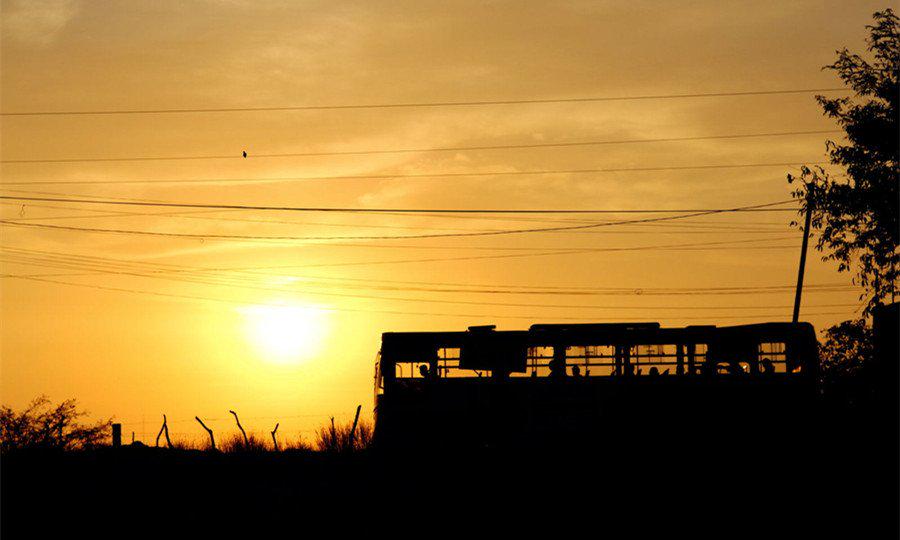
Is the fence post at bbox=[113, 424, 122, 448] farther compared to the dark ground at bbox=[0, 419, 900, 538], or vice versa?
the fence post at bbox=[113, 424, 122, 448]

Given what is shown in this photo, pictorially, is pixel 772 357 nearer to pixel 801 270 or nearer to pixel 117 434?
pixel 801 270

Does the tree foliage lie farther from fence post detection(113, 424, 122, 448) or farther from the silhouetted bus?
fence post detection(113, 424, 122, 448)

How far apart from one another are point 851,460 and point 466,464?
398 inches

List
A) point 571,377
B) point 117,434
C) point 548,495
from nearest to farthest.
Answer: point 548,495, point 571,377, point 117,434

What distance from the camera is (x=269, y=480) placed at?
33.2 meters

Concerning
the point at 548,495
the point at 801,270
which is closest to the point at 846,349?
the point at 801,270

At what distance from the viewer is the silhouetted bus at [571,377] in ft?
112

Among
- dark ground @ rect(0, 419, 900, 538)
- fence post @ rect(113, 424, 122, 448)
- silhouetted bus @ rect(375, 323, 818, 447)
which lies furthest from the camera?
fence post @ rect(113, 424, 122, 448)

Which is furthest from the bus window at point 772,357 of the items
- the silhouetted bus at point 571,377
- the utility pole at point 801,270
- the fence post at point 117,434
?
the fence post at point 117,434

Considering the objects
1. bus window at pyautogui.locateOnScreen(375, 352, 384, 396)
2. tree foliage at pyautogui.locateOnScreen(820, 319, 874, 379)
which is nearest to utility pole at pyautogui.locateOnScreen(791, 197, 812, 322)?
tree foliage at pyautogui.locateOnScreen(820, 319, 874, 379)

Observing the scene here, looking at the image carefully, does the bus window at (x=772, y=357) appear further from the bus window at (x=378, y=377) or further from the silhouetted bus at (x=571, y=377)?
the bus window at (x=378, y=377)

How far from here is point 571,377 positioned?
34.8m

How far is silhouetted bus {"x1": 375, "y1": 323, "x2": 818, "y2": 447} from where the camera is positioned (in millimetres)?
34094

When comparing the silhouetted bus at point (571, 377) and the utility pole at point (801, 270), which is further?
the utility pole at point (801, 270)
